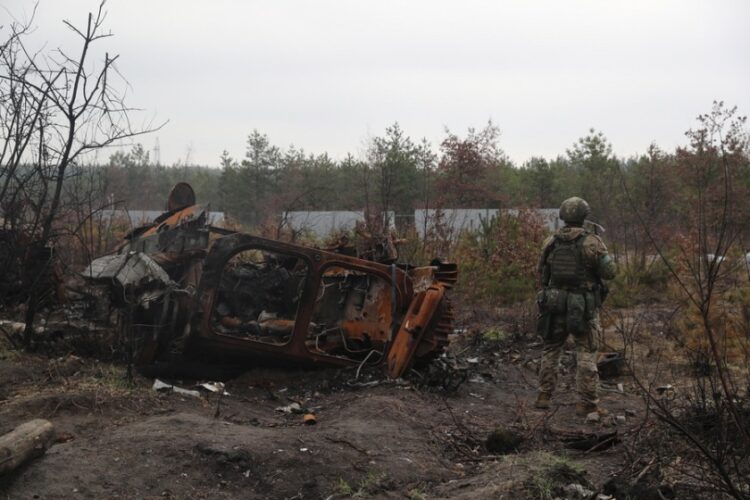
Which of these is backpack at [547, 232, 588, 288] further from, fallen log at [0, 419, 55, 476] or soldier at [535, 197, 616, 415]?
fallen log at [0, 419, 55, 476]

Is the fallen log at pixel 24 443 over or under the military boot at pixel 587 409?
over

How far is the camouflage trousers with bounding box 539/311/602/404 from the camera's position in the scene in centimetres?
618

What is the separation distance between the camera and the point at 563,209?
6.46 metres

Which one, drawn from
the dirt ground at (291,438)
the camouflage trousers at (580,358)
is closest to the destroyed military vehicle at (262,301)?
the dirt ground at (291,438)

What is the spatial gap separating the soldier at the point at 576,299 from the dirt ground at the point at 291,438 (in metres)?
0.31

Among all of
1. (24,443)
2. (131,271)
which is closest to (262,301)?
(131,271)

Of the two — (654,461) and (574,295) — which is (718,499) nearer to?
(654,461)

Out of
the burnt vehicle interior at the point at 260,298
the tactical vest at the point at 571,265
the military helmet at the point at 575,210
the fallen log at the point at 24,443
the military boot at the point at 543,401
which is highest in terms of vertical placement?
the military helmet at the point at 575,210

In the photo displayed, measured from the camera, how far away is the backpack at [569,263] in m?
6.32

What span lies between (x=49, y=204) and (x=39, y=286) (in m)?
1.16

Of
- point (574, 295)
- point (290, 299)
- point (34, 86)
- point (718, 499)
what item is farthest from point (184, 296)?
point (718, 499)

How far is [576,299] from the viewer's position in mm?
6285

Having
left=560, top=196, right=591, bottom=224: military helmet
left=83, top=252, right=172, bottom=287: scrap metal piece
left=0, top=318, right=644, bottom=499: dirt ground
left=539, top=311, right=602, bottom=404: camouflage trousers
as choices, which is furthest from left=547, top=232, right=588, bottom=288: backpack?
left=83, top=252, right=172, bottom=287: scrap metal piece

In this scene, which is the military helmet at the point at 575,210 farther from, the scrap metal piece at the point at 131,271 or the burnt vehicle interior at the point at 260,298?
the scrap metal piece at the point at 131,271
